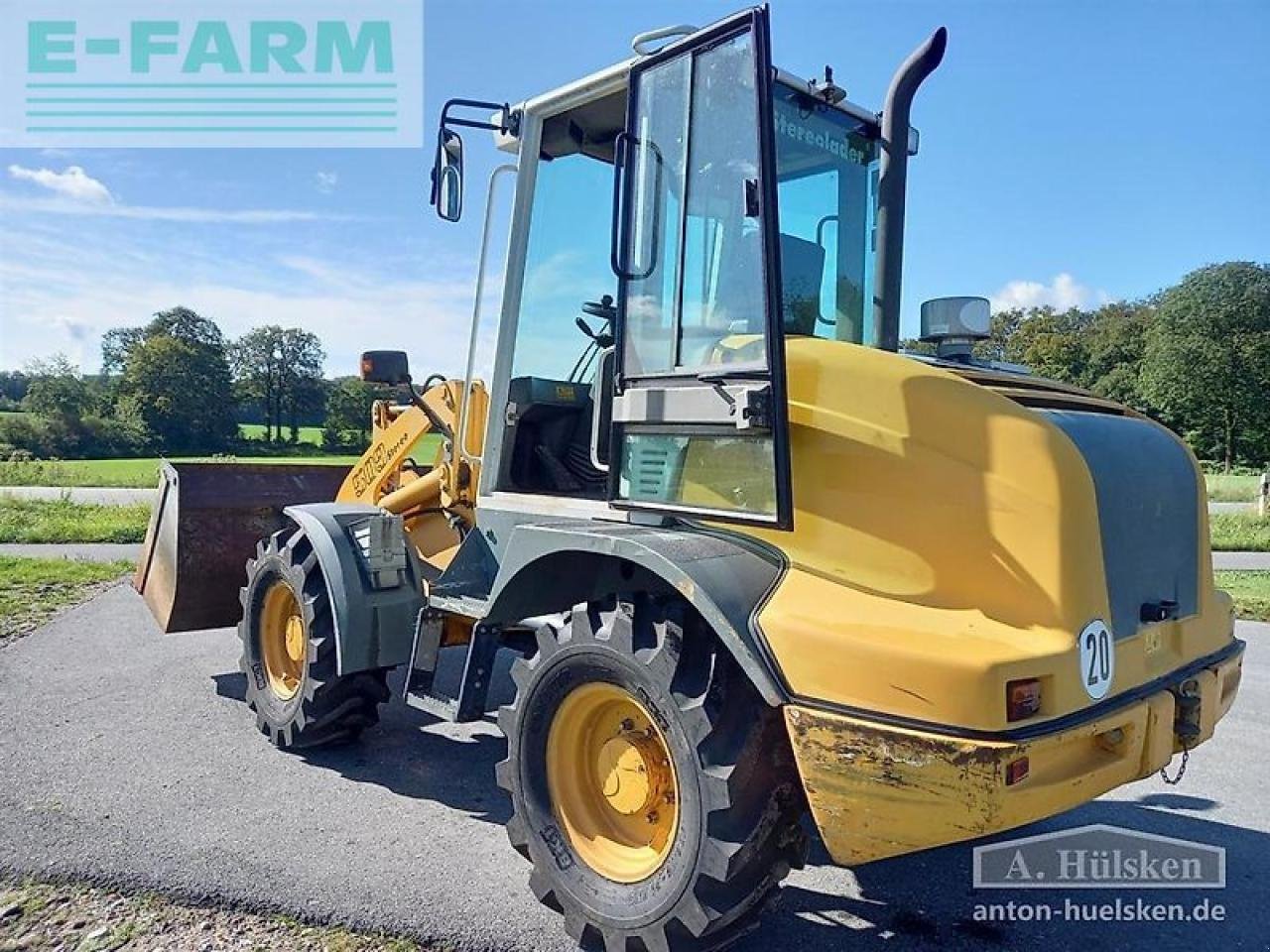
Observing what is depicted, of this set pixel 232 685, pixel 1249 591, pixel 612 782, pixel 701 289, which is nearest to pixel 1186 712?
pixel 612 782

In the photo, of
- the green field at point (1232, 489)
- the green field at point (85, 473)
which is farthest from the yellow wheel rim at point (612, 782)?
the green field at point (1232, 489)

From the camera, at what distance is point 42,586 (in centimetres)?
978

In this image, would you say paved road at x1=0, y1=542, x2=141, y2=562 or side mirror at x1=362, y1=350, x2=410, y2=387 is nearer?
side mirror at x1=362, y1=350, x2=410, y2=387

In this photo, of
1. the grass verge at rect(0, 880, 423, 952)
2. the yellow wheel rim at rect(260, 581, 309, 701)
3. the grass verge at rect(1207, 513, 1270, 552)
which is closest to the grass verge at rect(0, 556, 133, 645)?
the yellow wheel rim at rect(260, 581, 309, 701)

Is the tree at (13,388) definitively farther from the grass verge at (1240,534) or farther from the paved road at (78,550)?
the grass verge at (1240,534)

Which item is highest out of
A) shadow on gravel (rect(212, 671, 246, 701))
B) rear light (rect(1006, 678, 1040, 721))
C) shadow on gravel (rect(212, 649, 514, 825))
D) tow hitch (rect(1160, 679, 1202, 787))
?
rear light (rect(1006, 678, 1040, 721))

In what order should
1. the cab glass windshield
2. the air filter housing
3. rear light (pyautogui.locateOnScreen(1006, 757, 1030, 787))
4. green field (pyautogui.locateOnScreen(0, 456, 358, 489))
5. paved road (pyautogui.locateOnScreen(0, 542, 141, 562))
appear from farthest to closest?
green field (pyautogui.locateOnScreen(0, 456, 358, 489)) < paved road (pyautogui.locateOnScreen(0, 542, 141, 562)) < the cab glass windshield < the air filter housing < rear light (pyautogui.locateOnScreen(1006, 757, 1030, 787))

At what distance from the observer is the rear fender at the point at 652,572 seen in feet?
8.33

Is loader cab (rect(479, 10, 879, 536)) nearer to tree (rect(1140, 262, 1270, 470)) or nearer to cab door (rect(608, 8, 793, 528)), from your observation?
cab door (rect(608, 8, 793, 528))

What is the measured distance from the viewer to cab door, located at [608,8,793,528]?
270 cm

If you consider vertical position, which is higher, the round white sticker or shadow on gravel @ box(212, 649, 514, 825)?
the round white sticker

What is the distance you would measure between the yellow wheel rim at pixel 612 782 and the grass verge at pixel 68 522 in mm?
13712

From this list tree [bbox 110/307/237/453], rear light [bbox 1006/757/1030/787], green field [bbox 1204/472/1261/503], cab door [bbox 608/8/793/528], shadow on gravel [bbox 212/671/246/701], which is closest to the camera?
rear light [bbox 1006/757/1030/787]

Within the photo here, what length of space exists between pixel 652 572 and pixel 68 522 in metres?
16.1
